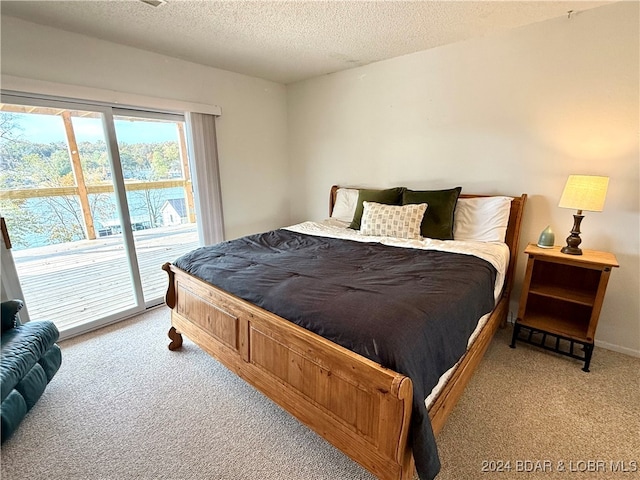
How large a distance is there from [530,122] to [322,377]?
2.45 m

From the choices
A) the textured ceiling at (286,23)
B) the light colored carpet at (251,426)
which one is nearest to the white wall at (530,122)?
the textured ceiling at (286,23)

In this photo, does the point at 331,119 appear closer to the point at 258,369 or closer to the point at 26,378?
the point at 258,369

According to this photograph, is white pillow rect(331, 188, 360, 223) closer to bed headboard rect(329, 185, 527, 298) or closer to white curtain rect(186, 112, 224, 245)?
white curtain rect(186, 112, 224, 245)

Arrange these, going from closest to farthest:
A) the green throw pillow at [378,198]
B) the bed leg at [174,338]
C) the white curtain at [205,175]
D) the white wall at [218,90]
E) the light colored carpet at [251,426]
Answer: the light colored carpet at [251,426]
the white wall at [218,90]
the bed leg at [174,338]
the green throw pillow at [378,198]
the white curtain at [205,175]

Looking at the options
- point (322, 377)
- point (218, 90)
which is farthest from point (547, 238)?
point (218, 90)

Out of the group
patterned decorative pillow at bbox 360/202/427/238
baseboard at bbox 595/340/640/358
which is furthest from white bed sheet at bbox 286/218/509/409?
baseboard at bbox 595/340/640/358

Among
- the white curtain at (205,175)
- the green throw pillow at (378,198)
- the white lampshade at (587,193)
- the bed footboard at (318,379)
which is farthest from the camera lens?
the white curtain at (205,175)

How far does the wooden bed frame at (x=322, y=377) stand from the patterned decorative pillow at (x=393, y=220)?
873mm

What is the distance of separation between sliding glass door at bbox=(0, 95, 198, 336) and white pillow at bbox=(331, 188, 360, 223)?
5.25 ft

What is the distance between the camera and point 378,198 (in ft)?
9.43

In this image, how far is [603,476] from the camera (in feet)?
4.41

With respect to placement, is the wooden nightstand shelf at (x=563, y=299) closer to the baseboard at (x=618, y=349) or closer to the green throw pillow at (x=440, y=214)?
the baseboard at (x=618, y=349)

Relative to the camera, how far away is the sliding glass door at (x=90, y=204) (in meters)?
2.22

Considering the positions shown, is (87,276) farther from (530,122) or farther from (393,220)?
(530,122)
